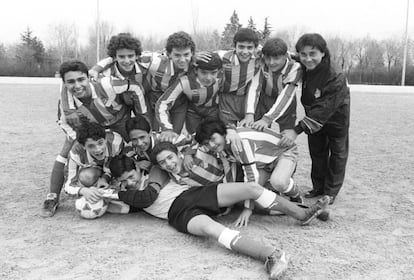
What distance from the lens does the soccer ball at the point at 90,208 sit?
3924 millimetres

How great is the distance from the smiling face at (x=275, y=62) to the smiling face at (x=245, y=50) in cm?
15

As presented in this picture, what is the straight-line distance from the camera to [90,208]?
12.9 ft

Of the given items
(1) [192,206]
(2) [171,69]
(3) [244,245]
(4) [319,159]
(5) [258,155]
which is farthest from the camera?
(4) [319,159]

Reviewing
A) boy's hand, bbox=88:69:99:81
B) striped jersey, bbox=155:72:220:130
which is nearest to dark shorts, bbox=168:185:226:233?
striped jersey, bbox=155:72:220:130

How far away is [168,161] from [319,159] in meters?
1.86

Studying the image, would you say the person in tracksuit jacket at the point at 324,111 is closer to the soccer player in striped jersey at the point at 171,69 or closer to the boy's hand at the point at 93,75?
the soccer player in striped jersey at the point at 171,69

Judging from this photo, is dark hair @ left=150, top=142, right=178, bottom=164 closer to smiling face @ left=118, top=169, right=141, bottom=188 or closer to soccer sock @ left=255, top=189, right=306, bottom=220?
smiling face @ left=118, top=169, right=141, bottom=188

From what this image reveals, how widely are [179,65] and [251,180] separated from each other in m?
1.30

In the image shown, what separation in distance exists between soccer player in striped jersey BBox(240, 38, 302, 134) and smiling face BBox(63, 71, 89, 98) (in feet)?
4.96

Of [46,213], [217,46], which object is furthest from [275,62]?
[217,46]

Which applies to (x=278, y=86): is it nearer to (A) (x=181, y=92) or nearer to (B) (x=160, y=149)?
(A) (x=181, y=92)

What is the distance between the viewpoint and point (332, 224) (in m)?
3.87

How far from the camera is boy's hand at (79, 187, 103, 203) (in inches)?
151

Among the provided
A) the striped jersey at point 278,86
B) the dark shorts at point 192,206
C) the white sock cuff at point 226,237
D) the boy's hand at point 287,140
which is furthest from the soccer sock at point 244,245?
the striped jersey at point 278,86
